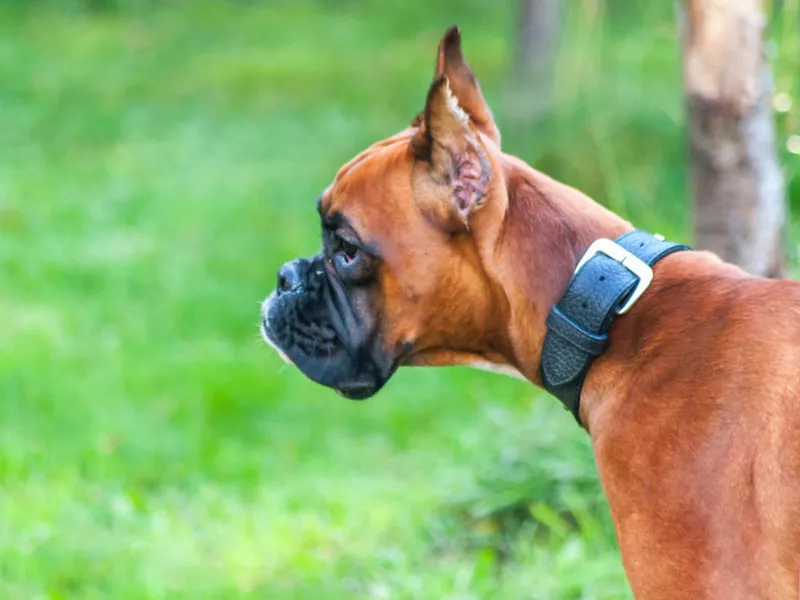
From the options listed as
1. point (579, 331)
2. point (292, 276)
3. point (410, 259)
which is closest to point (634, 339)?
point (579, 331)

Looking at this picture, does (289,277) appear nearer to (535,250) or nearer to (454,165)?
(454,165)

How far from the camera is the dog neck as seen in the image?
3.25 m

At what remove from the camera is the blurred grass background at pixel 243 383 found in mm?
5074

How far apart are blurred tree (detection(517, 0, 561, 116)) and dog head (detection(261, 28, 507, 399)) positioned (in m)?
8.87

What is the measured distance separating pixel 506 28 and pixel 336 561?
1500 centimetres

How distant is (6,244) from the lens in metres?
9.25

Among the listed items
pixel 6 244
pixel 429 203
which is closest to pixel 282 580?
pixel 429 203

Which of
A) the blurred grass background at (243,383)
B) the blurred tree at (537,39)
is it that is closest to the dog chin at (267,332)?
the blurred grass background at (243,383)

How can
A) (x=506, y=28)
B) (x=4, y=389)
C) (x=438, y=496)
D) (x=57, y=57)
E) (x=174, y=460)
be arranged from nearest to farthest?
(x=438, y=496) → (x=174, y=460) → (x=4, y=389) → (x=57, y=57) → (x=506, y=28)

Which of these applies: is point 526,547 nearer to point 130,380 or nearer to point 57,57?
point 130,380

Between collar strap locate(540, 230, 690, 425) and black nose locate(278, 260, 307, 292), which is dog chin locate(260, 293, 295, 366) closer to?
black nose locate(278, 260, 307, 292)

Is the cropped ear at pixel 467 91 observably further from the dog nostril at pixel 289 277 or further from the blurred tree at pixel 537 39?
the blurred tree at pixel 537 39

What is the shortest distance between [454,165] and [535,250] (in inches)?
12.6

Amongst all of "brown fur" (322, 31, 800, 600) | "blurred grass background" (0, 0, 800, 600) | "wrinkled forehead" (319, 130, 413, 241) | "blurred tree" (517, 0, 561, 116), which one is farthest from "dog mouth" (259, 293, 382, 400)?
"blurred tree" (517, 0, 561, 116)
